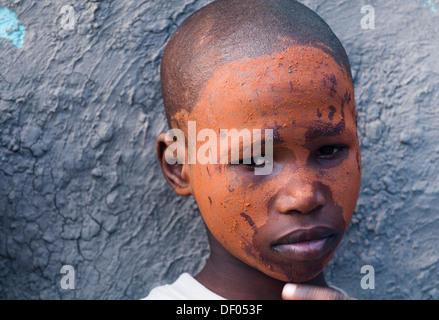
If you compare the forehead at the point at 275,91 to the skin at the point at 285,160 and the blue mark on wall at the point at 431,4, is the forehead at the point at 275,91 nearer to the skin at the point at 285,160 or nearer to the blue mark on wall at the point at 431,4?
the skin at the point at 285,160

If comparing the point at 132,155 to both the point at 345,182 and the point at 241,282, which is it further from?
the point at 345,182

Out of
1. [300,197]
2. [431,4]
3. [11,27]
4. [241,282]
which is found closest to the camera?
[300,197]

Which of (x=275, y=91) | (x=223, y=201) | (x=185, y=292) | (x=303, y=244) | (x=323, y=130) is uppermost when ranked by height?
(x=275, y=91)

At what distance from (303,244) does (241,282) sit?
251 mm

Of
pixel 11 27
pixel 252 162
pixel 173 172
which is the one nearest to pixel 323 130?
pixel 252 162

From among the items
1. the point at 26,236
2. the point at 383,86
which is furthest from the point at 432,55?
the point at 26,236

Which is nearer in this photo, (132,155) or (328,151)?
(328,151)

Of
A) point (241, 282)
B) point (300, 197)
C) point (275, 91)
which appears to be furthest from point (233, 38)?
point (241, 282)

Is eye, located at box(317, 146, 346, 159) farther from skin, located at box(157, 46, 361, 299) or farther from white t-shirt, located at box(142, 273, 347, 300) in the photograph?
white t-shirt, located at box(142, 273, 347, 300)

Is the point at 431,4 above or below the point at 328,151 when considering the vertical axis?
above

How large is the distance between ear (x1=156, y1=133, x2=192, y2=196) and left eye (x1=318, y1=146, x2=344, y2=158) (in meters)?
0.37

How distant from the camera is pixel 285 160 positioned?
128 centimetres

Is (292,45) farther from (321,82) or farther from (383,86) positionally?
(383,86)

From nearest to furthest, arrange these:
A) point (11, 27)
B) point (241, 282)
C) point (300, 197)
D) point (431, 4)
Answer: point (300, 197)
point (241, 282)
point (11, 27)
point (431, 4)
